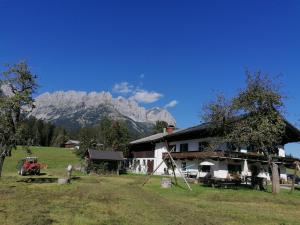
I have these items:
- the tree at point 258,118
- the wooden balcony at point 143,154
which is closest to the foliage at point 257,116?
the tree at point 258,118

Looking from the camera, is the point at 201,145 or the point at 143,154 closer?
the point at 201,145

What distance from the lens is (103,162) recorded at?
5353cm

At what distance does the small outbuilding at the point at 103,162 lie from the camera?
172 ft

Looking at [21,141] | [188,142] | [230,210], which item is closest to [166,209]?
[230,210]

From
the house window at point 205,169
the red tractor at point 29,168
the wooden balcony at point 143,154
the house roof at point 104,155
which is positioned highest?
the wooden balcony at point 143,154

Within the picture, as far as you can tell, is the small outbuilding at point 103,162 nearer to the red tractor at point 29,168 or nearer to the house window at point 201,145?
the red tractor at point 29,168

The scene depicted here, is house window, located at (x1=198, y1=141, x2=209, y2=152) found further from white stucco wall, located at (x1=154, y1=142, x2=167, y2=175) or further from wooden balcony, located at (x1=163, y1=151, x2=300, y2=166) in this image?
white stucco wall, located at (x1=154, y1=142, x2=167, y2=175)

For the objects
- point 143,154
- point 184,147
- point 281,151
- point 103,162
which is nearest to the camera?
point 281,151

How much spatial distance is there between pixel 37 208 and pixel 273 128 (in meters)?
22.9

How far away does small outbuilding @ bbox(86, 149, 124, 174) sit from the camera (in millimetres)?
52469

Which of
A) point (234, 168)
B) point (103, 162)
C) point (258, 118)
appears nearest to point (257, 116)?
point (258, 118)

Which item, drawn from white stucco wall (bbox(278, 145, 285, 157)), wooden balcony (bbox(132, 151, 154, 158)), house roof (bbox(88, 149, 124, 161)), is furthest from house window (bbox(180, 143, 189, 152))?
white stucco wall (bbox(278, 145, 285, 157))

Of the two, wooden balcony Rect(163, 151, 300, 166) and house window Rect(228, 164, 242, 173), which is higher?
wooden balcony Rect(163, 151, 300, 166)

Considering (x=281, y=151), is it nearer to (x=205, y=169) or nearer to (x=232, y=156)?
(x=232, y=156)
